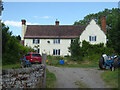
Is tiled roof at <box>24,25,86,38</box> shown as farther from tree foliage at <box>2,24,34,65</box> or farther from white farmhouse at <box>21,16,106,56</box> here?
tree foliage at <box>2,24,34,65</box>

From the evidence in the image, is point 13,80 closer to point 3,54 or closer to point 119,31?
point 3,54

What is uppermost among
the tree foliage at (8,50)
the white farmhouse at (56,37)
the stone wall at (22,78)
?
the white farmhouse at (56,37)

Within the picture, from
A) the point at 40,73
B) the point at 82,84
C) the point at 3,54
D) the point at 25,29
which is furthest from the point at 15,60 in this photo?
the point at 25,29

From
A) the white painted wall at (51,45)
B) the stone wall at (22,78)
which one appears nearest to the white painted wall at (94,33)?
the white painted wall at (51,45)

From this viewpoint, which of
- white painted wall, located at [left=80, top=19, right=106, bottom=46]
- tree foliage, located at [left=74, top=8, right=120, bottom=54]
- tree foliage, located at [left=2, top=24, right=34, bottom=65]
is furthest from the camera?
white painted wall, located at [left=80, top=19, right=106, bottom=46]

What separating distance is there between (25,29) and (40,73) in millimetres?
32284

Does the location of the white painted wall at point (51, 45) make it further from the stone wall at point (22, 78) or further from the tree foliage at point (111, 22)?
the stone wall at point (22, 78)

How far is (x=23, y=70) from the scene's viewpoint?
30.0ft

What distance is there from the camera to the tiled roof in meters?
39.3

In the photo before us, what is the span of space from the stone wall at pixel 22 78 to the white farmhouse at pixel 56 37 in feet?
A: 91.6

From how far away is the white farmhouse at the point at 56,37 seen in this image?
36938 millimetres

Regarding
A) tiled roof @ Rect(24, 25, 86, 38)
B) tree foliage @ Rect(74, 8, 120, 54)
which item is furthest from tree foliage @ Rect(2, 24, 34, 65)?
tiled roof @ Rect(24, 25, 86, 38)

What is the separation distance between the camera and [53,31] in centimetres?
4053

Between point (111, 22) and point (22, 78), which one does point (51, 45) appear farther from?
point (22, 78)
